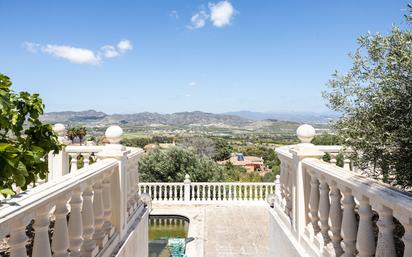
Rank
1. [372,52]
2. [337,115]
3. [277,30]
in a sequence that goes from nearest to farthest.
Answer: [372,52] < [337,115] < [277,30]

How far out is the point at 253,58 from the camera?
35938 mm

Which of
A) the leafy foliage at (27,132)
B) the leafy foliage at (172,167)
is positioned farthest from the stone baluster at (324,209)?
the leafy foliage at (172,167)

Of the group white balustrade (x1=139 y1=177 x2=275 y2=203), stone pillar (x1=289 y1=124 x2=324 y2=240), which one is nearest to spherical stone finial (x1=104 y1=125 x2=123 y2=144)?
stone pillar (x1=289 y1=124 x2=324 y2=240)

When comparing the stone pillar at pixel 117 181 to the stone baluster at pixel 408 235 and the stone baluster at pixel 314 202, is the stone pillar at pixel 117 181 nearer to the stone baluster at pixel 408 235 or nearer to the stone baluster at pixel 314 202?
the stone baluster at pixel 314 202

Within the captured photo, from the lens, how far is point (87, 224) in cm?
235

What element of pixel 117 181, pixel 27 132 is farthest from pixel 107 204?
pixel 27 132

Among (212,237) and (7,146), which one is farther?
(212,237)

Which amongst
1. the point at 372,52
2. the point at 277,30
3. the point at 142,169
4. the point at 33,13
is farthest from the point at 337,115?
the point at 277,30

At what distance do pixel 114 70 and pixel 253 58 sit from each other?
14550mm

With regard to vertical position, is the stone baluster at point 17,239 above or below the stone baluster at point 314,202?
above

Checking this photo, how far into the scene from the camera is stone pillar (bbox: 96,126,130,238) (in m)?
3.15

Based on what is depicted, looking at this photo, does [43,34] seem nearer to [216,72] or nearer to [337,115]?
[337,115]

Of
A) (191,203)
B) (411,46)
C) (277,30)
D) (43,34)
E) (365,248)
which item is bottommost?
(191,203)

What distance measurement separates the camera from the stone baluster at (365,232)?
1812 millimetres
